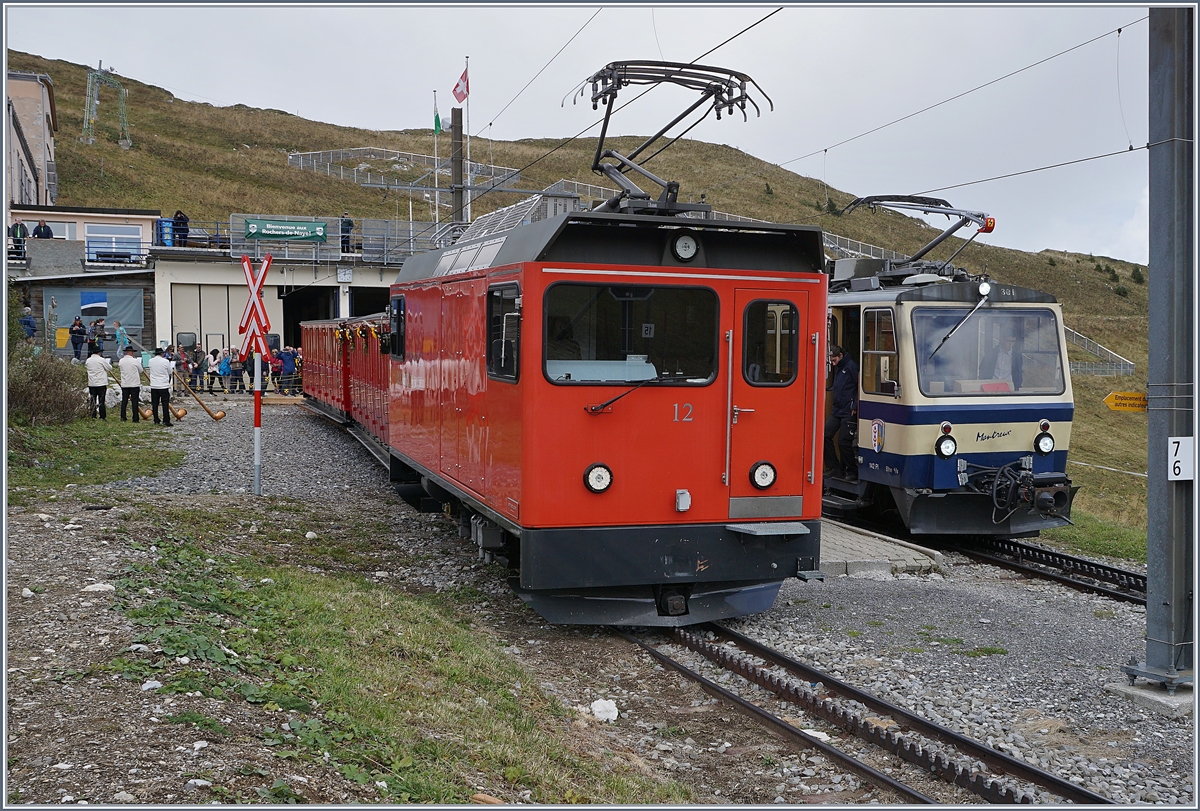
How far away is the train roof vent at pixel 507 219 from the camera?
9375 millimetres

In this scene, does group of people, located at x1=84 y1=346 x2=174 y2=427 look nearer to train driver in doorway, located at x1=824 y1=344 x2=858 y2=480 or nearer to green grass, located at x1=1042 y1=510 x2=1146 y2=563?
train driver in doorway, located at x1=824 y1=344 x2=858 y2=480

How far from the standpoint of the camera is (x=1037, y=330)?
1222 cm

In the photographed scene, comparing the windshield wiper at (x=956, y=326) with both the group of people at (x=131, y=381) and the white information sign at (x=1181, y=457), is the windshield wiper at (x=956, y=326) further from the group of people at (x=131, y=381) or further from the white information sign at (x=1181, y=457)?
the group of people at (x=131, y=381)

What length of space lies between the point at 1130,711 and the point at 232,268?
41.9 meters

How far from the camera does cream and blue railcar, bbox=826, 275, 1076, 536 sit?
38.6 ft

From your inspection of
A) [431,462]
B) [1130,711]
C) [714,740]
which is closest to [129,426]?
[431,462]

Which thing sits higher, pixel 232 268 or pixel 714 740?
pixel 232 268

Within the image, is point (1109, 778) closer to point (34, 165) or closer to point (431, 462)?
point (431, 462)

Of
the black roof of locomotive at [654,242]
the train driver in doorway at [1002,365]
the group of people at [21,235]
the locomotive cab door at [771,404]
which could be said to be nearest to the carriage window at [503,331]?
the black roof of locomotive at [654,242]

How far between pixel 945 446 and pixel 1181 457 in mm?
5008

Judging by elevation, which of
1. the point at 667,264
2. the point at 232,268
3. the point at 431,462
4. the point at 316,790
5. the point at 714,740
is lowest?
the point at 714,740

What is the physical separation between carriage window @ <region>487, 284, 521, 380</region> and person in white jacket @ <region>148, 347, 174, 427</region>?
16.4m

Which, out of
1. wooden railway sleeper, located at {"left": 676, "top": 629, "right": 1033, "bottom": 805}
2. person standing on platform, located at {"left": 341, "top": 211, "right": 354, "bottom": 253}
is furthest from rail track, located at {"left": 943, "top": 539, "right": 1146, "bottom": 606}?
person standing on platform, located at {"left": 341, "top": 211, "right": 354, "bottom": 253}

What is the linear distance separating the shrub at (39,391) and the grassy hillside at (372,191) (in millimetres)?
28147
